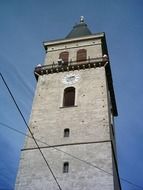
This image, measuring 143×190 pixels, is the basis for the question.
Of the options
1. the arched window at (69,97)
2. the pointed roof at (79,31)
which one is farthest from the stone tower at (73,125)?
the pointed roof at (79,31)

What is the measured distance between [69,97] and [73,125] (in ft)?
12.4

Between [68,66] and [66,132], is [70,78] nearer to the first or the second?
[68,66]

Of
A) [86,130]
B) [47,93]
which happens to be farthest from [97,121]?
[47,93]

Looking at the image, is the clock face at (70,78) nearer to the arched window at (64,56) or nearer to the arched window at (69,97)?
the arched window at (69,97)

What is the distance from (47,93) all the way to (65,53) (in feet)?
24.4

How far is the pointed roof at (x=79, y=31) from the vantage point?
3703cm

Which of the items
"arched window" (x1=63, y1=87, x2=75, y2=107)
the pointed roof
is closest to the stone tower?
"arched window" (x1=63, y1=87, x2=75, y2=107)

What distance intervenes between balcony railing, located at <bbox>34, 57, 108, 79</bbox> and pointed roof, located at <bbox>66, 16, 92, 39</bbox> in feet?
23.2

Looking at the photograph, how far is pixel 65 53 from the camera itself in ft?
109

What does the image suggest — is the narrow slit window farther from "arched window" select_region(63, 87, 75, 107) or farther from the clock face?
the clock face

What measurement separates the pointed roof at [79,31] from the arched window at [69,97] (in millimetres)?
10715

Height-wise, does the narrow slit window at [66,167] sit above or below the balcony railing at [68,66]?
below

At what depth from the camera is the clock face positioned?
91.8ft

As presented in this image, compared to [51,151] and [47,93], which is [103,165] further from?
[47,93]
